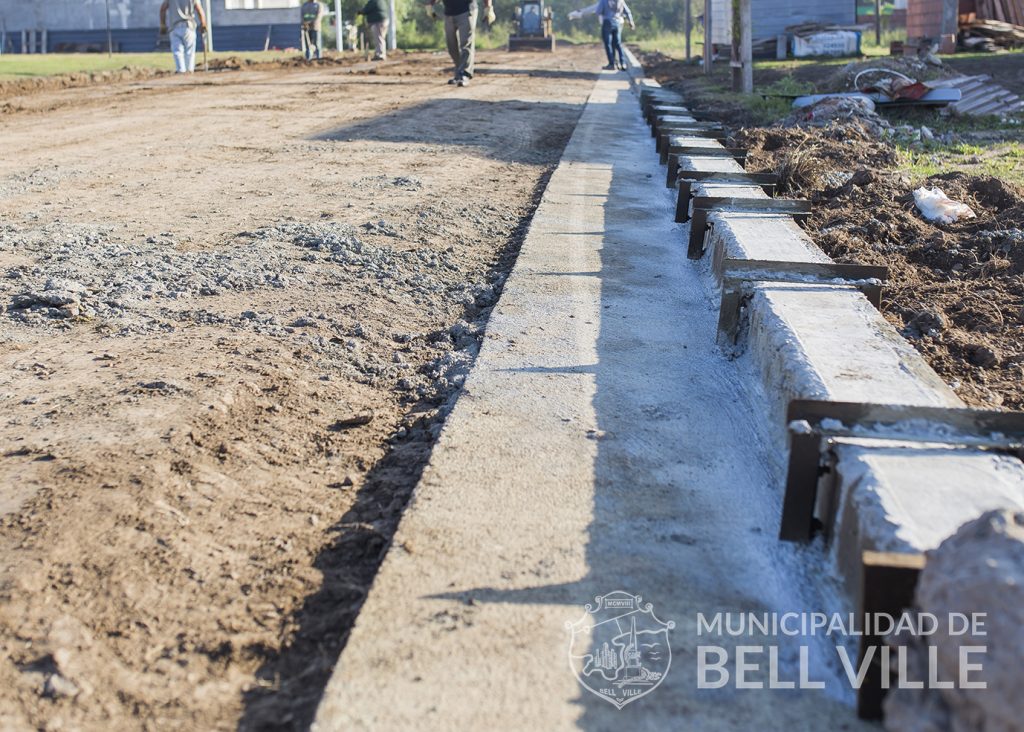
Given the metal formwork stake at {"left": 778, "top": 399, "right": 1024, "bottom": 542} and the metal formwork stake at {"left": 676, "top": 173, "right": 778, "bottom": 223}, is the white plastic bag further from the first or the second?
the metal formwork stake at {"left": 778, "top": 399, "right": 1024, "bottom": 542}

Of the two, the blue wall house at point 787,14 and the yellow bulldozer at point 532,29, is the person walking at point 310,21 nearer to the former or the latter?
the blue wall house at point 787,14

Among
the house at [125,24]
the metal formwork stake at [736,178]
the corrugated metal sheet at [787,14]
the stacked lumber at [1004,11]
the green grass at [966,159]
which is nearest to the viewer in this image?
the metal formwork stake at [736,178]

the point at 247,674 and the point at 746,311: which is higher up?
the point at 746,311

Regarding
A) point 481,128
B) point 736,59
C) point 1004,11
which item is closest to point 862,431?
point 481,128

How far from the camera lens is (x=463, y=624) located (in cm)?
205

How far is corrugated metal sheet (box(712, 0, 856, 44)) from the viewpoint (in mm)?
25516

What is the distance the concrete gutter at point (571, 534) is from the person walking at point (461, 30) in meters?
13.1

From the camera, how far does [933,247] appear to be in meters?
4.98

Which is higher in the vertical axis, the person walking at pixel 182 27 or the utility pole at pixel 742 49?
the person walking at pixel 182 27

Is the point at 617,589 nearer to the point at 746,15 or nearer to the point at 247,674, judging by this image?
the point at 247,674

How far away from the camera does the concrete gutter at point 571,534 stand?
1.86 meters

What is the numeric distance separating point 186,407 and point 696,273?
263 cm

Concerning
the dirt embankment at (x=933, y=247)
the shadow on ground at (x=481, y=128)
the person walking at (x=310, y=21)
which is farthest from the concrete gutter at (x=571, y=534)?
the person walking at (x=310, y=21)

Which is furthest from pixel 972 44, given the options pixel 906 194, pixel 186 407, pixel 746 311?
pixel 186 407
